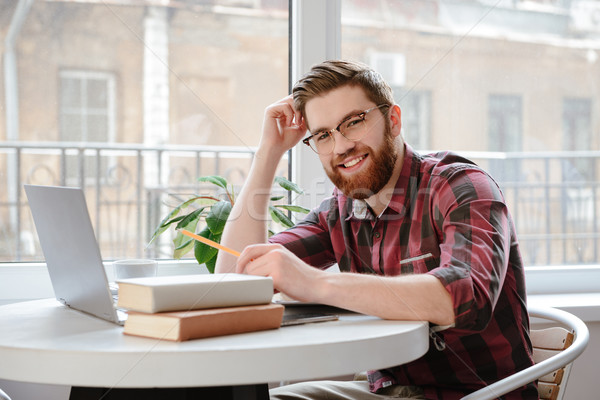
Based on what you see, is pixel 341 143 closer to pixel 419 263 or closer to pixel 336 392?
pixel 419 263

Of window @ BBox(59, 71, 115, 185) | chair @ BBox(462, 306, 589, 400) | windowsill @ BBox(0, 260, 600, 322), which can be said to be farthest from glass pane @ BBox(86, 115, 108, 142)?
chair @ BBox(462, 306, 589, 400)

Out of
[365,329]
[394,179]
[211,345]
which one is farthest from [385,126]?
[211,345]

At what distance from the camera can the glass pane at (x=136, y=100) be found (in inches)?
93.7

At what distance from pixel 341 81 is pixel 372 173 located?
0.77ft

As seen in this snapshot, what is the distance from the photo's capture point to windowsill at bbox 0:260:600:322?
2309 mm

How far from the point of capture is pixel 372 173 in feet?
5.10

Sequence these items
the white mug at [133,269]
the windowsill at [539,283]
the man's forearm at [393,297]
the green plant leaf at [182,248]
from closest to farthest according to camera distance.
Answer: the man's forearm at [393,297] → the white mug at [133,269] → the green plant leaf at [182,248] → the windowsill at [539,283]

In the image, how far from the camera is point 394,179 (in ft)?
5.20

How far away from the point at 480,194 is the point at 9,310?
3.08 feet

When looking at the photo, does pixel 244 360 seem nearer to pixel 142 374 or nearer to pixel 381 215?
pixel 142 374

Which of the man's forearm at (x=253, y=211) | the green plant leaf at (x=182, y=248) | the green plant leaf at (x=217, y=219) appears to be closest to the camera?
the man's forearm at (x=253, y=211)

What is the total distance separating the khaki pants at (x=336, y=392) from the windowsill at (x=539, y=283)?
108 cm

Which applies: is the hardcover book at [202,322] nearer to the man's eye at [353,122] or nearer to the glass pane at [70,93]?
the man's eye at [353,122]

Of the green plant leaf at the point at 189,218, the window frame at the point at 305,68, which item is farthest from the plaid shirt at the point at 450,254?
the window frame at the point at 305,68
